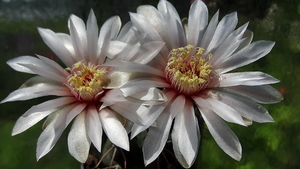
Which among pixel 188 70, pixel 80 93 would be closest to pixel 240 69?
pixel 188 70

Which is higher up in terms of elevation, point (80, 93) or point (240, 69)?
point (80, 93)

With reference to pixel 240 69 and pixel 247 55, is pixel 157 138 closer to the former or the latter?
pixel 247 55

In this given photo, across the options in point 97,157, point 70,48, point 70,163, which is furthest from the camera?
point 70,163

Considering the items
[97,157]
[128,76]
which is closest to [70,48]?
[128,76]

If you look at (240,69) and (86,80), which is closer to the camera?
(86,80)

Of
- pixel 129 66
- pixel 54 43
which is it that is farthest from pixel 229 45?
pixel 54 43

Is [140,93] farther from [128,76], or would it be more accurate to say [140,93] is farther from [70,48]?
[70,48]

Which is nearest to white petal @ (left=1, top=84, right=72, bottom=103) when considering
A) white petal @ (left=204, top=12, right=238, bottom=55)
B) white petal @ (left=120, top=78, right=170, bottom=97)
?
white petal @ (left=120, top=78, right=170, bottom=97)
